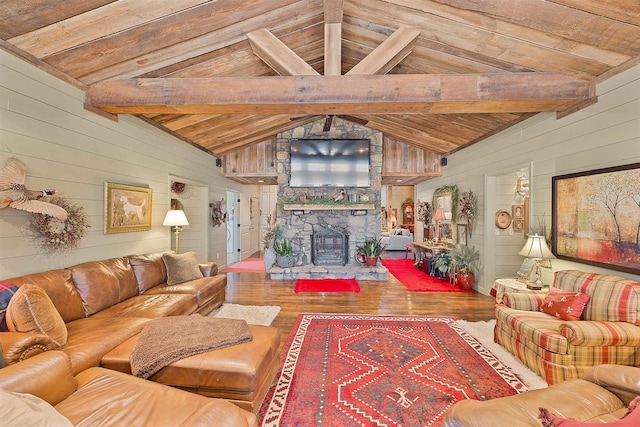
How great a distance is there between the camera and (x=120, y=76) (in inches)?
115

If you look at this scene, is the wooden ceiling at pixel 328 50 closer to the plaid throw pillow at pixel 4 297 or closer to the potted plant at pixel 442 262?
the plaid throw pillow at pixel 4 297

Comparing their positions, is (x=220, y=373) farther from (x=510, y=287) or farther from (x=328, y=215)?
(x=328, y=215)

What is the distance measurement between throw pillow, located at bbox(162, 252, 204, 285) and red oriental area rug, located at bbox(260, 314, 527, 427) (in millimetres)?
Result: 1542

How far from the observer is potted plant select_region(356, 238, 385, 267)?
19.6ft

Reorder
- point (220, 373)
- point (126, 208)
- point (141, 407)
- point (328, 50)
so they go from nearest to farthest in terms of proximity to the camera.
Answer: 1. point (141, 407)
2. point (220, 373)
3. point (328, 50)
4. point (126, 208)

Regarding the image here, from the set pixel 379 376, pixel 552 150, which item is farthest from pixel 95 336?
pixel 552 150

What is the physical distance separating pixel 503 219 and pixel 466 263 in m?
1.00

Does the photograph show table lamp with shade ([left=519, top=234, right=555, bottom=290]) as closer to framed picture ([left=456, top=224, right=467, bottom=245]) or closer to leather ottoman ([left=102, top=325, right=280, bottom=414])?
framed picture ([left=456, top=224, right=467, bottom=245])

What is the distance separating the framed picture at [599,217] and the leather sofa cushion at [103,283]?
4750 millimetres

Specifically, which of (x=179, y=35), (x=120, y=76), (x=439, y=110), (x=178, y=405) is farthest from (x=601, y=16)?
(x=120, y=76)

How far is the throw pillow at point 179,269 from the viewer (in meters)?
3.58

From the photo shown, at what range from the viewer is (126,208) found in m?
3.55

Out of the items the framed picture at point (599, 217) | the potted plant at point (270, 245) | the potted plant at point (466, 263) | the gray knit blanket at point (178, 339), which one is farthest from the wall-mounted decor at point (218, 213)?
the framed picture at point (599, 217)

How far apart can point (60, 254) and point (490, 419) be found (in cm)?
358
